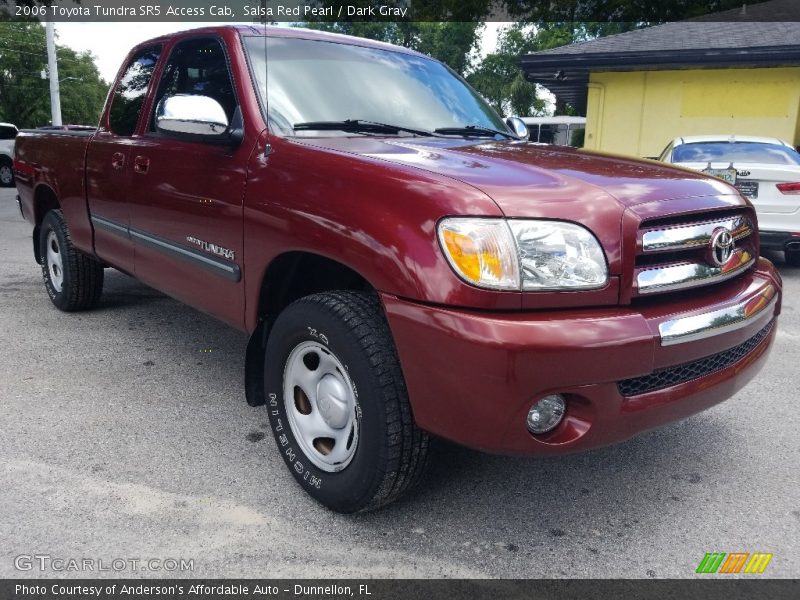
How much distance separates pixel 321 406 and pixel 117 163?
2.18 meters

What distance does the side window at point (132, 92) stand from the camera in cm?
393

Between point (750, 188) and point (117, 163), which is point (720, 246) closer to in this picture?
point (117, 163)

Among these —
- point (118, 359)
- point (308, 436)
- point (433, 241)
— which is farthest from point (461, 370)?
point (118, 359)

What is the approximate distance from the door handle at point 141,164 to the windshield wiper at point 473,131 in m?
1.51

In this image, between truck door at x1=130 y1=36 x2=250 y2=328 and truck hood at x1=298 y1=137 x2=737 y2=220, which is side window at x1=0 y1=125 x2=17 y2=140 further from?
truck hood at x1=298 y1=137 x2=737 y2=220

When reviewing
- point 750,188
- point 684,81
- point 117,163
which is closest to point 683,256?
point 117,163

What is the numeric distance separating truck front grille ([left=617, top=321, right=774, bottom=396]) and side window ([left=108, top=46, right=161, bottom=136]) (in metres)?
3.07

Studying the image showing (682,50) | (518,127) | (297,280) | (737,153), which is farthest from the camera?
(682,50)

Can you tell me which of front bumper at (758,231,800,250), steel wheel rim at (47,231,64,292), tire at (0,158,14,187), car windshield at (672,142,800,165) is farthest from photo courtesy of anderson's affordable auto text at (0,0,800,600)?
tire at (0,158,14,187)

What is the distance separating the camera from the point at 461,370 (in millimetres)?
1993

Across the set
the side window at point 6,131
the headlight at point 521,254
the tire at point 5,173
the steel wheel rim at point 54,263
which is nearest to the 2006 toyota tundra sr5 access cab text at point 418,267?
the headlight at point 521,254

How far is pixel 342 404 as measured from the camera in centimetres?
246

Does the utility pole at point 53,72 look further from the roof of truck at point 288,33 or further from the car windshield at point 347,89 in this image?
the car windshield at point 347,89

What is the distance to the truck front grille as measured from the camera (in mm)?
2156
